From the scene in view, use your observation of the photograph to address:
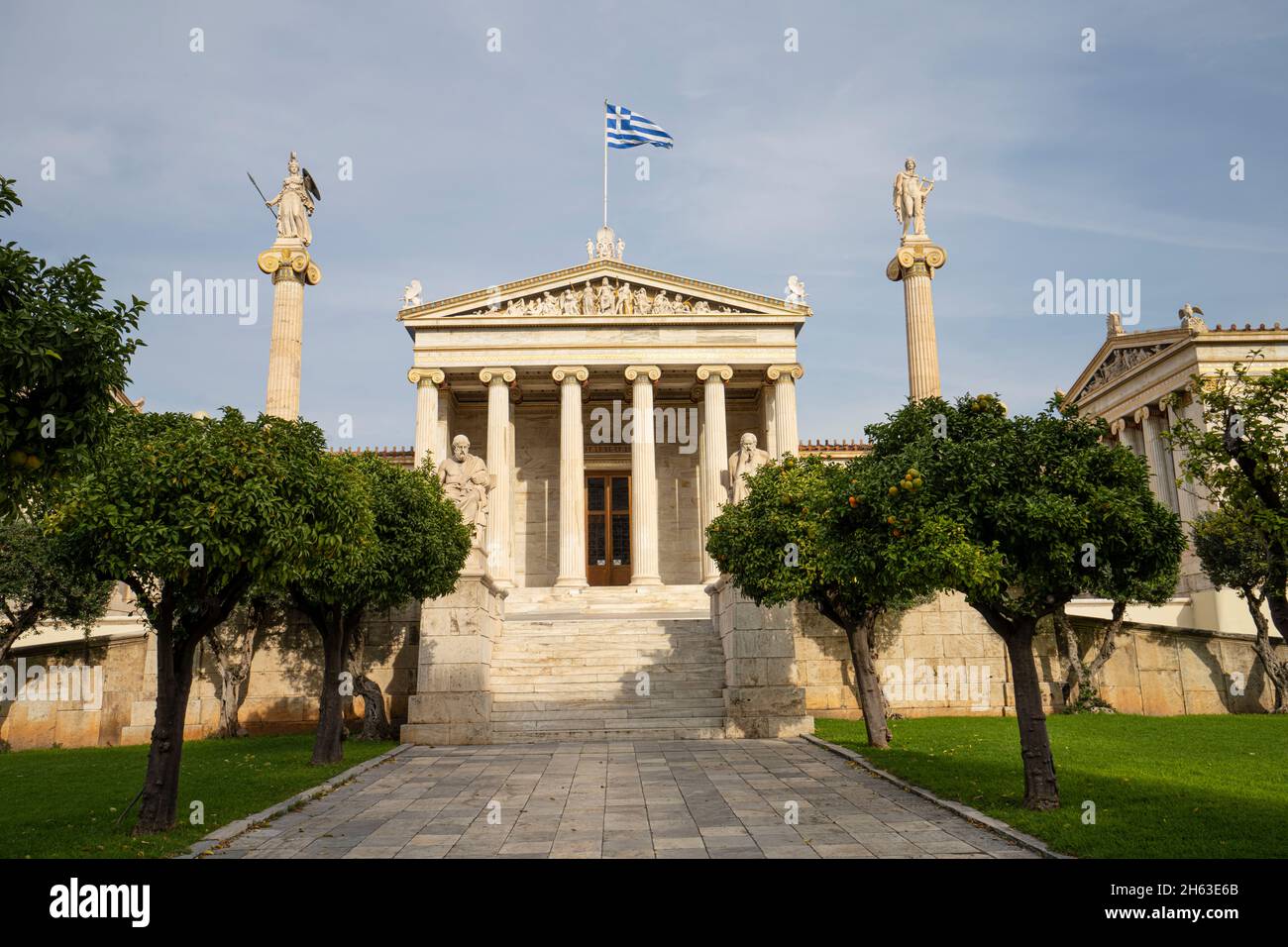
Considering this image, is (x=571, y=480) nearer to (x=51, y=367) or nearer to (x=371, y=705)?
(x=371, y=705)

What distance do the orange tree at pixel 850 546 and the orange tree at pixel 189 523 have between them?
673 centimetres

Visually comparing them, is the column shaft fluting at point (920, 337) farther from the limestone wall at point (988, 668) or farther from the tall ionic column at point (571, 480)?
the tall ionic column at point (571, 480)

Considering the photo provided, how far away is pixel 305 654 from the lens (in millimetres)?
25750

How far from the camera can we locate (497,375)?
40406 millimetres

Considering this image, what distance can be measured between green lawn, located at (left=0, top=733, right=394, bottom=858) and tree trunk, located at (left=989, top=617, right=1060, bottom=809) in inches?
376

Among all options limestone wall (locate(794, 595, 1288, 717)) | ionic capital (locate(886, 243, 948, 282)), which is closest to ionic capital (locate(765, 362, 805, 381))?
ionic capital (locate(886, 243, 948, 282))

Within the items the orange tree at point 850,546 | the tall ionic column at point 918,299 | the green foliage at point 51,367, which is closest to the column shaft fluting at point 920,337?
the tall ionic column at point 918,299

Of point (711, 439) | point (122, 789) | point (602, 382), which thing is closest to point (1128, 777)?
point (122, 789)

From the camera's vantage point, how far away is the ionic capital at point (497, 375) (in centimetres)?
4028

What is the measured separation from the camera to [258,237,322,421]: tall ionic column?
116 feet

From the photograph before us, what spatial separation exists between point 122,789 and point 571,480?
2572 cm

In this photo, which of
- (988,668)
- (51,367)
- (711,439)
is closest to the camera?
(51,367)

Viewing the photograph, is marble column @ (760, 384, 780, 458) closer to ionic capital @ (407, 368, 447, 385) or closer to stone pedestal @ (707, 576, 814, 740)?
ionic capital @ (407, 368, 447, 385)
